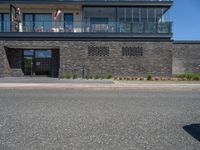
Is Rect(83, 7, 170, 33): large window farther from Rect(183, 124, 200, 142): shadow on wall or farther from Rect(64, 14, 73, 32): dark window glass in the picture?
Rect(183, 124, 200, 142): shadow on wall

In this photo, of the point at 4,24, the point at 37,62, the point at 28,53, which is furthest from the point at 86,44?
the point at 4,24

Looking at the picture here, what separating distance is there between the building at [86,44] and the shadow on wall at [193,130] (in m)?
Answer: 23.9

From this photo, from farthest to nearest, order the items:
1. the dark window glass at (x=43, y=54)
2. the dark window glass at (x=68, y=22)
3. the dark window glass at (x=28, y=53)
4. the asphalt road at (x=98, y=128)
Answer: the dark window glass at (x=43, y=54)
the dark window glass at (x=28, y=53)
the dark window glass at (x=68, y=22)
the asphalt road at (x=98, y=128)

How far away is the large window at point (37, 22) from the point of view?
109ft

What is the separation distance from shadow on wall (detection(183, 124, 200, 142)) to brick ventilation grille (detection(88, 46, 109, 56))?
24051mm

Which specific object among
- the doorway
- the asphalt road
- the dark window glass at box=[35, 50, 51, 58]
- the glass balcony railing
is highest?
the glass balcony railing

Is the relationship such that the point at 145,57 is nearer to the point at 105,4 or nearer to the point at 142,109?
the point at 105,4

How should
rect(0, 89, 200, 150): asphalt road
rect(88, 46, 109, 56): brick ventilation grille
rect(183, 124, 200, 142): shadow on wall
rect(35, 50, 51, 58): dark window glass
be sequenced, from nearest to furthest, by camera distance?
rect(0, 89, 200, 150): asphalt road
rect(183, 124, 200, 142): shadow on wall
rect(88, 46, 109, 56): brick ventilation grille
rect(35, 50, 51, 58): dark window glass

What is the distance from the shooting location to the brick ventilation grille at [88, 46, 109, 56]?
106ft

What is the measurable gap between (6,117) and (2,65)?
23.9 metres

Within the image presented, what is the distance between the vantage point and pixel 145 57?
3253 cm

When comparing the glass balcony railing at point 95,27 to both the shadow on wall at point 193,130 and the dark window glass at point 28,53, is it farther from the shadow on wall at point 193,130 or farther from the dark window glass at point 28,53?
the shadow on wall at point 193,130

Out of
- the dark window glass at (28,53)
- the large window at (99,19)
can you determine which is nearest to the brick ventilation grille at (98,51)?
the large window at (99,19)

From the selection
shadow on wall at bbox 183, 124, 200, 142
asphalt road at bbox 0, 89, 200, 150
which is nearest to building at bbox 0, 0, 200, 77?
asphalt road at bbox 0, 89, 200, 150
